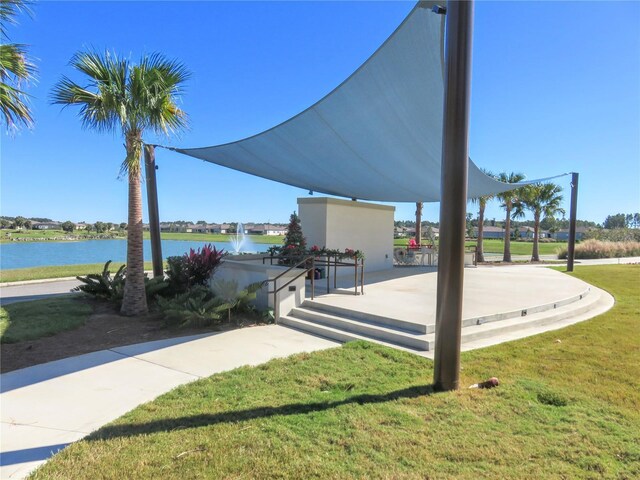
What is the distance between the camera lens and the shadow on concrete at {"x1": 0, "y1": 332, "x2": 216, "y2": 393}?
3768mm

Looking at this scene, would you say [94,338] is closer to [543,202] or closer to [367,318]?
[367,318]

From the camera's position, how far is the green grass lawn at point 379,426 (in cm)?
226

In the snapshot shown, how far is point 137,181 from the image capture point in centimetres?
686

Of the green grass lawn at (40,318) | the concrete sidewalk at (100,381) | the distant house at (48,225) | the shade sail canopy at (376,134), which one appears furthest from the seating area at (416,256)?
the distant house at (48,225)

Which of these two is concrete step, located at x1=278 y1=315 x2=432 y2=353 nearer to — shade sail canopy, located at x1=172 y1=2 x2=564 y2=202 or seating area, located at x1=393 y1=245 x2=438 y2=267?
shade sail canopy, located at x1=172 y1=2 x2=564 y2=202

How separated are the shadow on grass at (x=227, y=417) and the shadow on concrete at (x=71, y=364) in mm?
Answer: 1651

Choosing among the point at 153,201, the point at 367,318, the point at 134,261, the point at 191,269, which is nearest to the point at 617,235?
the point at 367,318

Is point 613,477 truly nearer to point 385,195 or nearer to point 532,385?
point 532,385

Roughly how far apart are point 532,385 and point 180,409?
10.2ft

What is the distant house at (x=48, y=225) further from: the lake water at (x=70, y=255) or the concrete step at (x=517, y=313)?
the concrete step at (x=517, y=313)

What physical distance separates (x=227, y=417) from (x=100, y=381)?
5.69ft

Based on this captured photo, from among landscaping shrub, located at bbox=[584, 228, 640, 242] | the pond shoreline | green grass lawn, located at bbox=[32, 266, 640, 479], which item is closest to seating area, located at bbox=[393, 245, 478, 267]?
the pond shoreline

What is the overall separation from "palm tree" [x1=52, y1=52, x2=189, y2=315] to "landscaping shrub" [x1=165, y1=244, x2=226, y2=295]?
3.86ft

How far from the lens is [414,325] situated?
5.04 meters
